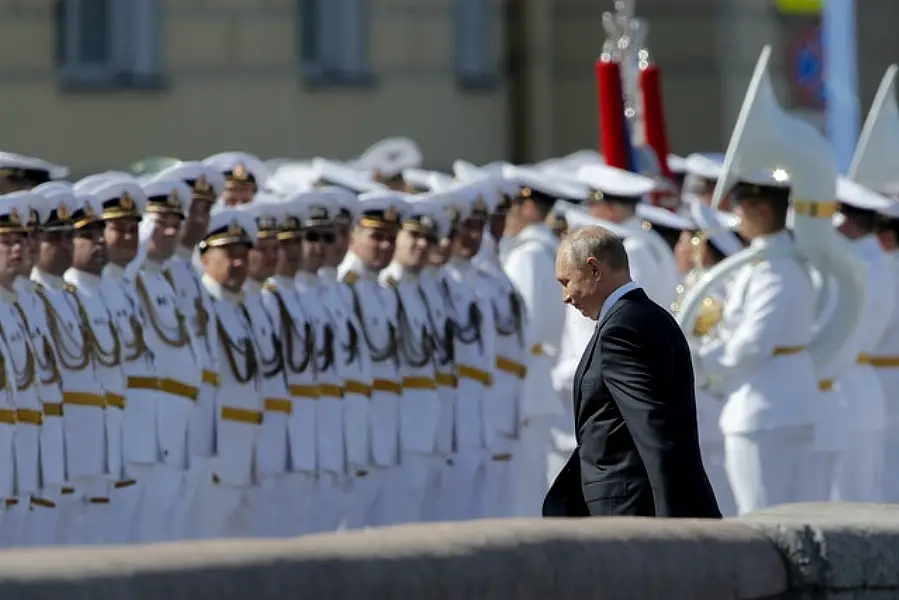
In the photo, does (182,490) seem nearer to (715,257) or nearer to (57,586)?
(715,257)

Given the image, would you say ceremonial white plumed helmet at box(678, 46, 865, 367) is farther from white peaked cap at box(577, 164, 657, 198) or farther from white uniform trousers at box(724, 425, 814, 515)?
white peaked cap at box(577, 164, 657, 198)

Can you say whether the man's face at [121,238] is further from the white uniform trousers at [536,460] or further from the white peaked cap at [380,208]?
the white uniform trousers at [536,460]

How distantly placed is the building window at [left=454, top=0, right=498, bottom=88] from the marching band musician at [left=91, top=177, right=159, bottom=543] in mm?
10360

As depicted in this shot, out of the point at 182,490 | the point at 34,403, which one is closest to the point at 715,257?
the point at 182,490

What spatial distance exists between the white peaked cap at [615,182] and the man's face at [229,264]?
Answer: 8.90 ft

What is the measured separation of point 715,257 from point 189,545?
8.16 m

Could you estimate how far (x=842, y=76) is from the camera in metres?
18.5

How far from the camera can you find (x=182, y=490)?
11.0m

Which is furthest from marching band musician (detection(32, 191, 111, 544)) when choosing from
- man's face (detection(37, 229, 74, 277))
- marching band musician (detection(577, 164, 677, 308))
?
marching band musician (detection(577, 164, 677, 308))

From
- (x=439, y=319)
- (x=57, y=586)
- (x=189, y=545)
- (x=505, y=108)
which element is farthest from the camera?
(x=505, y=108)

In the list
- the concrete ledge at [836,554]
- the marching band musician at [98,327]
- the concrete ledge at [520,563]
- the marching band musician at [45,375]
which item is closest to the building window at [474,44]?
the marching band musician at [98,327]

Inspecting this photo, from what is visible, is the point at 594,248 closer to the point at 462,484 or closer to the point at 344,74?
the point at 462,484

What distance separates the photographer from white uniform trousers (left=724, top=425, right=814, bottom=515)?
11.3m

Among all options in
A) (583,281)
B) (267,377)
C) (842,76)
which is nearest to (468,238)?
(267,377)
